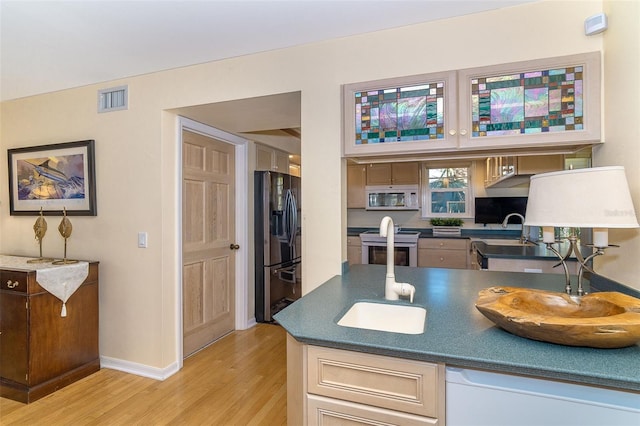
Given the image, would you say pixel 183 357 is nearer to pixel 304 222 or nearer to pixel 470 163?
pixel 304 222

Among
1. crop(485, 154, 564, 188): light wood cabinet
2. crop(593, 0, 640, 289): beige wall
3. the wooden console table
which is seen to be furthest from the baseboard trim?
crop(485, 154, 564, 188): light wood cabinet

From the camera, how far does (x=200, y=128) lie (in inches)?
109

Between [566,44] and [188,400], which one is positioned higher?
[566,44]

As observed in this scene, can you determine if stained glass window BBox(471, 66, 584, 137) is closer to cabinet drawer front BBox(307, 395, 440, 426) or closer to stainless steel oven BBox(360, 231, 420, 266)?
cabinet drawer front BBox(307, 395, 440, 426)

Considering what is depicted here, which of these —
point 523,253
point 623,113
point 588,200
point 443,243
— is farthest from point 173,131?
point 443,243

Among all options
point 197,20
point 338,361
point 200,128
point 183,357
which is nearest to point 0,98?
point 200,128

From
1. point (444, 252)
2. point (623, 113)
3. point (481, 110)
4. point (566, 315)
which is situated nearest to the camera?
point (566, 315)

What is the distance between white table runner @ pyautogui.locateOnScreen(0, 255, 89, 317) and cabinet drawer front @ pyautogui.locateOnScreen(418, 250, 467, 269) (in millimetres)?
4022

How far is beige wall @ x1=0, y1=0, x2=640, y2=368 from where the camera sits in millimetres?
1672

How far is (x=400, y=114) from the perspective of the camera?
1779mm

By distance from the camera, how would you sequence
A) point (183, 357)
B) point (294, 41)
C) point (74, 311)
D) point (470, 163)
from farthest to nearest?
point (470, 163) < point (183, 357) < point (74, 311) < point (294, 41)

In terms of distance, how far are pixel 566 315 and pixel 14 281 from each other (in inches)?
125

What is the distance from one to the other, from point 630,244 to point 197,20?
231 cm

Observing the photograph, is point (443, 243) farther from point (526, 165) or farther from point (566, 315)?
point (566, 315)
